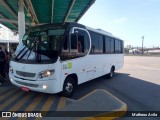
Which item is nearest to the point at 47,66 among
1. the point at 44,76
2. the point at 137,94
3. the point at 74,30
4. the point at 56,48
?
the point at 44,76

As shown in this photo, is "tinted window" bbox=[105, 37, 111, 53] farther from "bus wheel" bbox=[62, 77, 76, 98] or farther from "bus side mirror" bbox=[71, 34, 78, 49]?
"bus wheel" bbox=[62, 77, 76, 98]

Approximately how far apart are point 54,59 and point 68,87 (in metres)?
1.44

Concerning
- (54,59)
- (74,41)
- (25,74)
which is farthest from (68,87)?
(74,41)

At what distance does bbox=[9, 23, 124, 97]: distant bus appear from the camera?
595cm

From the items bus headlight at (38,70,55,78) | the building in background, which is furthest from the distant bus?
the building in background

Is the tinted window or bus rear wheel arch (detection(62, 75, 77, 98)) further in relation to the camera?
the tinted window

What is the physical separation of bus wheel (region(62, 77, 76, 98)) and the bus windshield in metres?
1.23

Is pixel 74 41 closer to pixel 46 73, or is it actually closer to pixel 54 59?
pixel 54 59

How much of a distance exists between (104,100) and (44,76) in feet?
7.28

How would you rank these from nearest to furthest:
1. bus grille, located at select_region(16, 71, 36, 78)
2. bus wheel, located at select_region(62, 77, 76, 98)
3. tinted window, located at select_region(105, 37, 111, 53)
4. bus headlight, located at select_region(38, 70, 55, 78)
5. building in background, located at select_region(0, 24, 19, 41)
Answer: bus headlight, located at select_region(38, 70, 55, 78)
bus grille, located at select_region(16, 71, 36, 78)
bus wheel, located at select_region(62, 77, 76, 98)
tinted window, located at select_region(105, 37, 111, 53)
building in background, located at select_region(0, 24, 19, 41)

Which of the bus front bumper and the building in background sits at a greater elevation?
the building in background

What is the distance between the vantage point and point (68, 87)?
22.4 ft

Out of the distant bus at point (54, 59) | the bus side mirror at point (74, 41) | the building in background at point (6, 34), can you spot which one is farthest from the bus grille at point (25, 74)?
the building in background at point (6, 34)

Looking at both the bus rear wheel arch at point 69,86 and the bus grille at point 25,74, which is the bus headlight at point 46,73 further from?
the bus rear wheel arch at point 69,86
